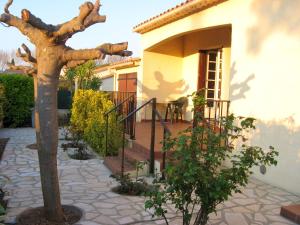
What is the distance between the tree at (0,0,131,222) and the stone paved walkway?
30.8 inches

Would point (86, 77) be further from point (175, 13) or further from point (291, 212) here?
point (291, 212)

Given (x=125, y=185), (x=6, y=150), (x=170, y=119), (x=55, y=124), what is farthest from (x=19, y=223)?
(x=170, y=119)

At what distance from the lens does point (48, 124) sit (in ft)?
13.5

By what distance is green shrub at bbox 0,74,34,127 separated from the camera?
13.7 metres

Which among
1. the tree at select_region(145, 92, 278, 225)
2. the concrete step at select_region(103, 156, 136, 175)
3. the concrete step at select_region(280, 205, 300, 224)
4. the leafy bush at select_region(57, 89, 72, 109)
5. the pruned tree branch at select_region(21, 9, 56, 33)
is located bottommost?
the concrete step at select_region(280, 205, 300, 224)

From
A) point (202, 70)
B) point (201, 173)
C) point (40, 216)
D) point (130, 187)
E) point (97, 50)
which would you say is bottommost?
point (40, 216)

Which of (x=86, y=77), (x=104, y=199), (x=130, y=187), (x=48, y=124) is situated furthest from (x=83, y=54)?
(x=86, y=77)

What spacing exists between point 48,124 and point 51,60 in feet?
2.51

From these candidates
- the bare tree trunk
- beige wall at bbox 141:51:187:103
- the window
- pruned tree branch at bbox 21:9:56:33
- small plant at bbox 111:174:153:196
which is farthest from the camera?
beige wall at bbox 141:51:187:103

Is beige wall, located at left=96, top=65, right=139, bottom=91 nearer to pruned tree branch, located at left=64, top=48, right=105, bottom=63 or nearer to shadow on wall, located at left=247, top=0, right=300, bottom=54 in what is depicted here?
shadow on wall, located at left=247, top=0, right=300, bottom=54

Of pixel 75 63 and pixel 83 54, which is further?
pixel 75 63

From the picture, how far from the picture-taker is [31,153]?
8.89 metres

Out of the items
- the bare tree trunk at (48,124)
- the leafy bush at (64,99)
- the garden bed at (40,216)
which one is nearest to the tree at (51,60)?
the bare tree trunk at (48,124)

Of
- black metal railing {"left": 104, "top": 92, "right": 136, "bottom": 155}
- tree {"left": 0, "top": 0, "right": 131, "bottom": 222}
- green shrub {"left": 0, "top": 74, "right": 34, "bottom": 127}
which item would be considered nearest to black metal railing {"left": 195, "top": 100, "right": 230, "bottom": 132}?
tree {"left": 0, "top": 0, "right": 131, "bottom": 222}
